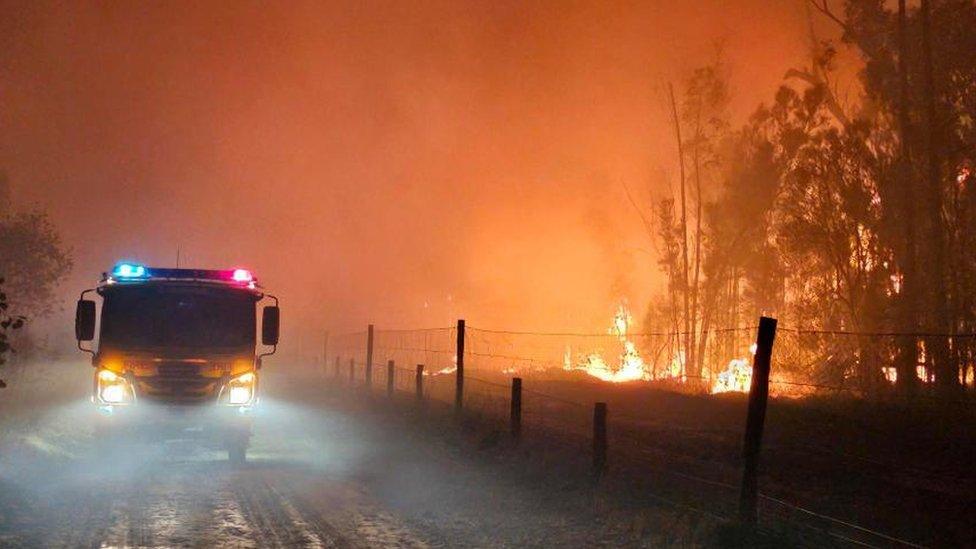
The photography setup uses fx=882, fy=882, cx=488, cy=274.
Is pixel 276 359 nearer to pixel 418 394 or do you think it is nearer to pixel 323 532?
pixel 418 394

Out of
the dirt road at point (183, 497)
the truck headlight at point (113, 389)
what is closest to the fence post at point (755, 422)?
the dirt road at point (183, 497)

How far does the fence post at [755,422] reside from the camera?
916 centimetres

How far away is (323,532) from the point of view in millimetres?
9180

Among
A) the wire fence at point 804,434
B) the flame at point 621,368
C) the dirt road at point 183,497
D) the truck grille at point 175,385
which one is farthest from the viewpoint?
the flame at point 621,368

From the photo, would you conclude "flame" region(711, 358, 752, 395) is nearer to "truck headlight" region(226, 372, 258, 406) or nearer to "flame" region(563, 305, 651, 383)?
"flame" region(563, 305, 651, 383)

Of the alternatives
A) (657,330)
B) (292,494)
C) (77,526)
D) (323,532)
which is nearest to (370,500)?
(292,494)

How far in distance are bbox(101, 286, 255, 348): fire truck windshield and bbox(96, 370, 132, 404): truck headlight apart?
54 centimetres

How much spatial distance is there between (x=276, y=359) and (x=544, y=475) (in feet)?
190

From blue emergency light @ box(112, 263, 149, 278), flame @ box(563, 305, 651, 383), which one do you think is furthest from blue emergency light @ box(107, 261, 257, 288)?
flame @ box(563, 305, 651, 383)

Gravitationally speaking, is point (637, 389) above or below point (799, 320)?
below

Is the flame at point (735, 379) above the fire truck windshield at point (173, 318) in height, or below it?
below

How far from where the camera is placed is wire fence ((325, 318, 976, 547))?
445 inches

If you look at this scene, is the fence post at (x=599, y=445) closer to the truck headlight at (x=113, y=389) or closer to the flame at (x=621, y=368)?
the truck headlight at (x=113, y=389)

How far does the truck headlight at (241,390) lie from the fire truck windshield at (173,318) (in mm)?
606
